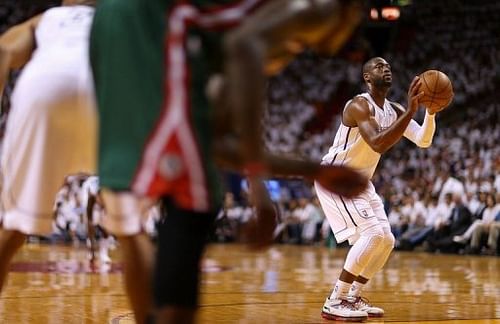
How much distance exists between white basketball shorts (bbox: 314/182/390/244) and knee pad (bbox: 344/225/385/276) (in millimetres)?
67

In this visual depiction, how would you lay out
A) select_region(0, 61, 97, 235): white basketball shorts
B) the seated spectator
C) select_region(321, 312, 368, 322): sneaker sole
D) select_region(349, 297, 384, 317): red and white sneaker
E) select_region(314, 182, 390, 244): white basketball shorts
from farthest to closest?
the seated spectator, select_region(314, 182, 390, 244): white basketball shorts, select_region(349, 297, 384, 317): red and white sneaker, select_region(321, 312, 368, 322): sneaker sole, select_region(0, 61, 97, 235): white basketball shorts

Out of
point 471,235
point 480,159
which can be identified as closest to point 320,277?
point 471,235

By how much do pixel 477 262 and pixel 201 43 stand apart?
11274 mm

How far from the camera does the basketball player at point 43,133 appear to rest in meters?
3.33

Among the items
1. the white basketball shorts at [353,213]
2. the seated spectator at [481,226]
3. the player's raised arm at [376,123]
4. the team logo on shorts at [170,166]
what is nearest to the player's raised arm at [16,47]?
the team logo on shorts at [170,166]

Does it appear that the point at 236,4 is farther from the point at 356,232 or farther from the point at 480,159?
the point at 480,159

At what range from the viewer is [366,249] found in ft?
20.7

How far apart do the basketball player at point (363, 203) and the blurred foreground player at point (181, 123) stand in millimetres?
3471

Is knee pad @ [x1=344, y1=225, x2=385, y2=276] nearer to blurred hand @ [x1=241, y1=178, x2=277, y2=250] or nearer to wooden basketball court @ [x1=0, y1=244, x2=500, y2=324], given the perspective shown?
wooden basketball court @ [x1=0, y1=244, x2=500, y2=324]

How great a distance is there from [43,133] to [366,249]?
347 cm

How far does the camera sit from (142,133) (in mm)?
2533

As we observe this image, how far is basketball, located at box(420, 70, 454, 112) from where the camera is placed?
631cm

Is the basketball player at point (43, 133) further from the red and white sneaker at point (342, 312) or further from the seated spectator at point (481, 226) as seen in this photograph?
the seated spectator at point (481, 226)

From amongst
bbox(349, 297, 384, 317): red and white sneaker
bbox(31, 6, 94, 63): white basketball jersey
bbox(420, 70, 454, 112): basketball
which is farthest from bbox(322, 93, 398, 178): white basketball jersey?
bbox(31, 6, 94, 63): white basketball jersey
